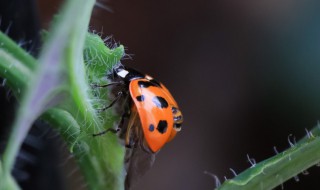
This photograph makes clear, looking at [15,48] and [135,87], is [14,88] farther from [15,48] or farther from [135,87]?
[135,87]

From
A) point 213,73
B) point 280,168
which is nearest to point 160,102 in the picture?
point 280,168

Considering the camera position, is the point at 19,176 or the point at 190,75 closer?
the point at 19,176

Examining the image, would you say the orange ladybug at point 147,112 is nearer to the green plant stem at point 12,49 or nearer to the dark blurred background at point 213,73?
the green plant stem at point 12,49

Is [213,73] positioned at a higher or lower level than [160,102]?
lower

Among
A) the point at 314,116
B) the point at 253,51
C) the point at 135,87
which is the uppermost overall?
the point at 135,87

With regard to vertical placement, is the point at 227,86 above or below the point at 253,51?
below

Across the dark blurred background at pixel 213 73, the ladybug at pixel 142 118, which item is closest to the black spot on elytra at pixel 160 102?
the ladybug at pixel 142 118

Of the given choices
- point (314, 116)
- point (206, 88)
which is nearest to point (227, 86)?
point (206, 88)

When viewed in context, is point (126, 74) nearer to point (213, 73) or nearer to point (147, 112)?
point (147, 112)
